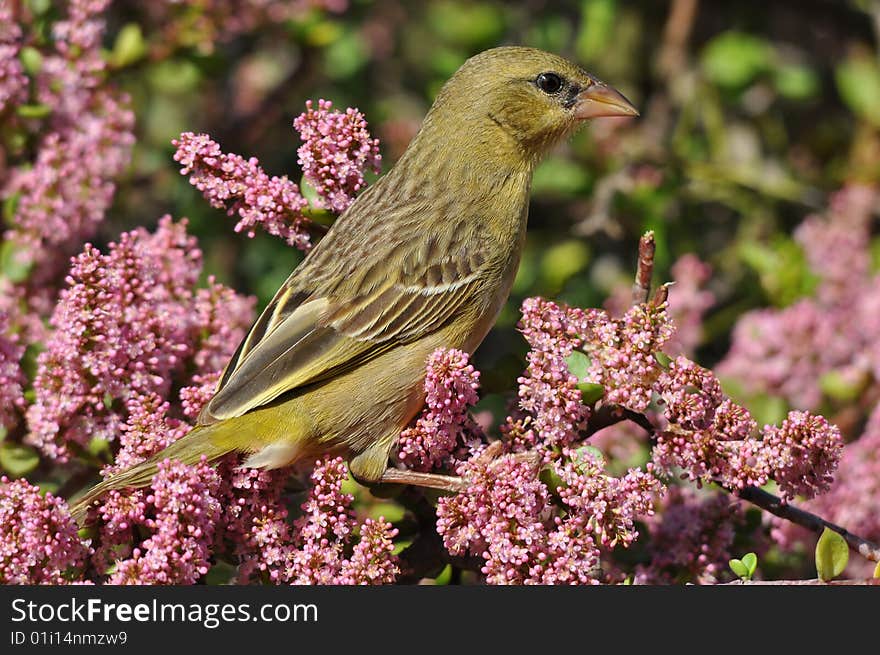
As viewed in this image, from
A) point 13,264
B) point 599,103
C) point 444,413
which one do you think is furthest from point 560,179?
point 444,413

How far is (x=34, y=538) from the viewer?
2.94 metres

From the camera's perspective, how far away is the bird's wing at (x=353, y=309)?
3662mm

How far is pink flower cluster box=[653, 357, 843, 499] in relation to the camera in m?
3.01

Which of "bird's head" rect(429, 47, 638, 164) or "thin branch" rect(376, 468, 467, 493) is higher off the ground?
"bird's head" rect(429, 47, 638, 164)

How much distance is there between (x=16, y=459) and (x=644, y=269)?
195cm

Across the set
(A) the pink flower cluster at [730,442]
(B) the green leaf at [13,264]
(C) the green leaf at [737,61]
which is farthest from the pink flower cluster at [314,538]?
(C) the green leaf at [737,61]

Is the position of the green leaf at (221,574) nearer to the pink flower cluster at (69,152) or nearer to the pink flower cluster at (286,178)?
the pink flower cluster at (286,178)

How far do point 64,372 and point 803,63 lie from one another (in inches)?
178

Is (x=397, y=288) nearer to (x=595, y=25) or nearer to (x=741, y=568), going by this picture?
(x=741, y=568)

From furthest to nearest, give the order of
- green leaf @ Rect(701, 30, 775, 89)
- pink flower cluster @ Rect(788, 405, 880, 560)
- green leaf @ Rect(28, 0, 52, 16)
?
green leaf @ Rect(701, 30, 775, 89)
green leaf @ Rect(28, 0, 52, 16)
pink flower cluster @ Rect(788, 405, 880, 560)

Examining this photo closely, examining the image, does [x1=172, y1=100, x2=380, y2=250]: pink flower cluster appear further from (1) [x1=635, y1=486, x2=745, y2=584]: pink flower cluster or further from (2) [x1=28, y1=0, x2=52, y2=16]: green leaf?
(1) [x1=635, y1=486, x2=745, y2=584]: pink flower cluster

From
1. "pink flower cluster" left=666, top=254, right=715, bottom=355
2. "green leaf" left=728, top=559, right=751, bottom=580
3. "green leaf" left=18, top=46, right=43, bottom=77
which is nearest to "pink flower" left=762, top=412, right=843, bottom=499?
"green leaf" left=728, top=559, right=751, bottom=580

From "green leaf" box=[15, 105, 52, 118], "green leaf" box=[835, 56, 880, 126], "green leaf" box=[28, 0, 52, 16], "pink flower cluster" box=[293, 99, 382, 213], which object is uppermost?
"green leaf" box=[835, 56, 880, 126]

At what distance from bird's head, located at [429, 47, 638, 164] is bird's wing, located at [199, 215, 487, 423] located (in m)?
0.58
